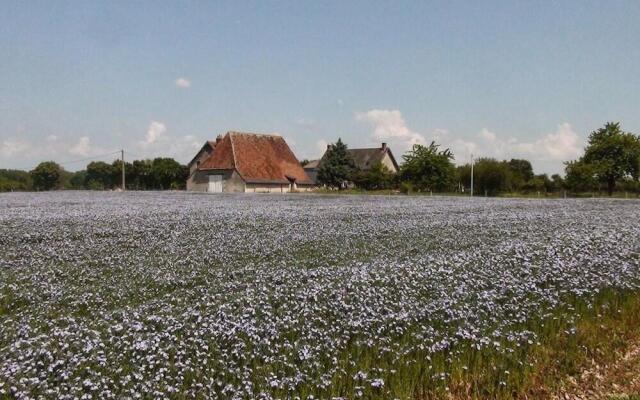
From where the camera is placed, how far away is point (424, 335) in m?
6.27

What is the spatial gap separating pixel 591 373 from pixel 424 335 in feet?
6.79

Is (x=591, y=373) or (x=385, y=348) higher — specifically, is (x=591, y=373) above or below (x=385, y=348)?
below

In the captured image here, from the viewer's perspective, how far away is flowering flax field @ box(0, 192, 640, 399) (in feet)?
16.3

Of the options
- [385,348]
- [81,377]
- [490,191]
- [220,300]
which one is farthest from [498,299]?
[490,191]

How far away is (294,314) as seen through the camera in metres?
6.68

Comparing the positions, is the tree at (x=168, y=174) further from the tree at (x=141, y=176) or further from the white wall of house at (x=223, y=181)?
the white wall of house at (x=223, y=181)

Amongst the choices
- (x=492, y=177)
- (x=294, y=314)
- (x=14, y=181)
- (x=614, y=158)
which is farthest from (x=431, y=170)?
(x=14, y=181)

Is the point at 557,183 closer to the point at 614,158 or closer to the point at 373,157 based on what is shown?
the point at 614,158

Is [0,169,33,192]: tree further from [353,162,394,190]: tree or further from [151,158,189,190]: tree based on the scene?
[353,162,394,190]: tree

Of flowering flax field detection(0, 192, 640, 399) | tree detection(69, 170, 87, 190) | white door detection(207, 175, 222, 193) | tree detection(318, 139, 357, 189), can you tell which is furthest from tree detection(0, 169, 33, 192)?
flowering flax field detection(0, 192, 640, 399)

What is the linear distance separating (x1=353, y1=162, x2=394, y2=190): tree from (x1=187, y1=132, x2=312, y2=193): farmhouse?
9.48m

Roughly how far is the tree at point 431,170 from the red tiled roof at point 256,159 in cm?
1942

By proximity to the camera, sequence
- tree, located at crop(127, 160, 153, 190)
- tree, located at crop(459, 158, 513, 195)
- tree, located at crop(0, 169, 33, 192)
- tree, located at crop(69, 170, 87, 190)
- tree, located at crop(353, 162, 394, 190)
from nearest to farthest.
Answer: tree, located at crop(459, 158, 513, 195) < tree, located at crop(353, 162, 394, 190) < tree, located at crop(0, 169, 33, 192) < tree, located at crop(127, 160, 153, 190) < tree, located at crop(69, 170, 87, 190)

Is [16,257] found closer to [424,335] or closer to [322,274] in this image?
[322,274]
